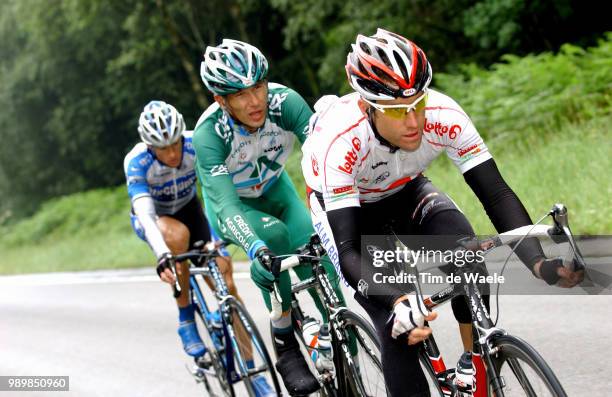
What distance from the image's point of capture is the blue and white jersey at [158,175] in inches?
244

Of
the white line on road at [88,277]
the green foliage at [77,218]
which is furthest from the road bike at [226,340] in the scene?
the green foliage at [77,218]

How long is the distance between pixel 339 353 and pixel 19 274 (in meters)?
16.0

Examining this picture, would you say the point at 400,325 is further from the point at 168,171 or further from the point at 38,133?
the point at 38,133

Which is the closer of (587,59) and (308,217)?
(308,217)

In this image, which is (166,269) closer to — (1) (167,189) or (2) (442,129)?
(1) (167,189)

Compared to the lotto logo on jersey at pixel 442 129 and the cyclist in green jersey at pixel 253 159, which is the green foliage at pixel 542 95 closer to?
the cyclist in green jersey at pixel 253 159

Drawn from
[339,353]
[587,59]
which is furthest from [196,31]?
[339,353]

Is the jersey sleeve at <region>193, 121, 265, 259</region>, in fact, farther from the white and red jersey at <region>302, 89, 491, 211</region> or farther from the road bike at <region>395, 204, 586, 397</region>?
the road bike at <region>395, 204, 586, 397</region>

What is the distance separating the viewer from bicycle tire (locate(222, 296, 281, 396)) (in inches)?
195

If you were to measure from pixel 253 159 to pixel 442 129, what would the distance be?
1.78m

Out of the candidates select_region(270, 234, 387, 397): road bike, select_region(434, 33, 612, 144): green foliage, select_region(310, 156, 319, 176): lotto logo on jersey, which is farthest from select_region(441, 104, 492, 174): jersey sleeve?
select_region(434, 33, 612, 144): green foliage

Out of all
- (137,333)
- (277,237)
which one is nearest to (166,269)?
(277,237)

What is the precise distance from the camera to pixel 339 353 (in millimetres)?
4371

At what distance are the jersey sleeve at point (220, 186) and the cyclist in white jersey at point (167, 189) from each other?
973 mm
